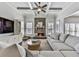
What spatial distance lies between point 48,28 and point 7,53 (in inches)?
443

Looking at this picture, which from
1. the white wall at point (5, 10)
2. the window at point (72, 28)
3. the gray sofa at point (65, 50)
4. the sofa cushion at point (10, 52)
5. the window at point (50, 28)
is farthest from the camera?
the window at point (50, 28)

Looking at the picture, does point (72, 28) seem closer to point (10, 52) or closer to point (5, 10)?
point (5, 10)

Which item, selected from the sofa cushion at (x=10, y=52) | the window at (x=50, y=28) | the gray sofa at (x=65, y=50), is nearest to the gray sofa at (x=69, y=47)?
the gray sofa at (x=65, y=50)

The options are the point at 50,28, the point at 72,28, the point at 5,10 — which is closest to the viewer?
the point at 5,10

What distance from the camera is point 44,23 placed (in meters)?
12.8

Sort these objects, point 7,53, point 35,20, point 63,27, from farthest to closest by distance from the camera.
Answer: point 35,20, point 63,27, point 7,53

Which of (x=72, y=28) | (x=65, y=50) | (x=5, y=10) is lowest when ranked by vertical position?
(x=65, y=50)

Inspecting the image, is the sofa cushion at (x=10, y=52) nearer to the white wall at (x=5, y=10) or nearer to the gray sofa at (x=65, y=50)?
the gray sofa at (x=65, y=50)

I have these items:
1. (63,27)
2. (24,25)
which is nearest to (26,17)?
(24,25)

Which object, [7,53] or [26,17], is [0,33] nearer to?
[7,53]

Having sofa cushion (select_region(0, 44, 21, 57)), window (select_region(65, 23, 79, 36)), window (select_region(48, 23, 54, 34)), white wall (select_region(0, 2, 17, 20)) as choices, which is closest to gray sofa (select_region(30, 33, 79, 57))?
sofa cushion (select_region(0, 44, 21, 57))

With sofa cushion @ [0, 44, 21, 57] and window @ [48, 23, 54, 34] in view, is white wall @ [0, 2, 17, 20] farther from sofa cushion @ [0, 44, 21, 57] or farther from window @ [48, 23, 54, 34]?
window @ [48, 23, 54, 34]

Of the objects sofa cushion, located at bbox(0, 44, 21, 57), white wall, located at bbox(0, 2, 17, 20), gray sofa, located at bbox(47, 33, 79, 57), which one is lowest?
gray sofa, located at bbox(47, 33, 79, 57)

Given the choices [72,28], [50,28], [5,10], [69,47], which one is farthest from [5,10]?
[50,28]
